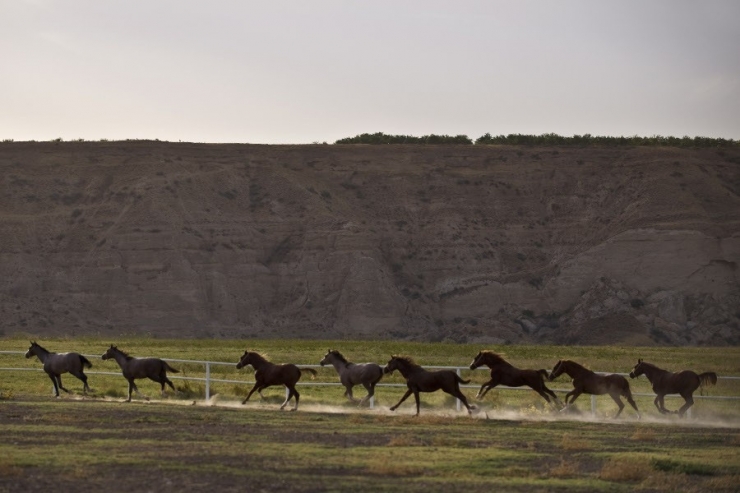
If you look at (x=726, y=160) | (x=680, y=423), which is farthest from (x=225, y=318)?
(x=680, y=423)

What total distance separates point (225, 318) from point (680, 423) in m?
59.3

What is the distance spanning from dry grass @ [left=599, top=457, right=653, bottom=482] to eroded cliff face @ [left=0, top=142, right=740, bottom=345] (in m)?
61.2

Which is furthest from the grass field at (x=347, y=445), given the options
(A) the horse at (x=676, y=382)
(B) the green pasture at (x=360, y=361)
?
(A) the horse at (x=676, y=382)

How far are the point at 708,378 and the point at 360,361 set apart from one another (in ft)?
83.0

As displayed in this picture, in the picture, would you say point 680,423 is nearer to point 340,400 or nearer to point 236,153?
point 340,400

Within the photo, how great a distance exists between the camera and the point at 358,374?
2983 cm

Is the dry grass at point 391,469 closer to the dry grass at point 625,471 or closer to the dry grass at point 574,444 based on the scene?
the dry grass at point 625,471

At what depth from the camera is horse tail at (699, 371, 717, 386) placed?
93.7ft

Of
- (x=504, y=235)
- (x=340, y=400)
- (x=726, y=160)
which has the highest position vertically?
(x=726, y=160)

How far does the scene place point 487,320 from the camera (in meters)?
84.1

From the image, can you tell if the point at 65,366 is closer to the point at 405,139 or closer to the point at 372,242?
the point at 372,242

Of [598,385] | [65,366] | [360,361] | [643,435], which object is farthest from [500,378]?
[360,361]

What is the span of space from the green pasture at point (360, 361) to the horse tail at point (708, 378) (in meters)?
0.72

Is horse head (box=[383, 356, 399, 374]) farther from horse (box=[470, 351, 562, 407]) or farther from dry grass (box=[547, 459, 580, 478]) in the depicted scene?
dry grass (box=[547, 459, 580, 478])
